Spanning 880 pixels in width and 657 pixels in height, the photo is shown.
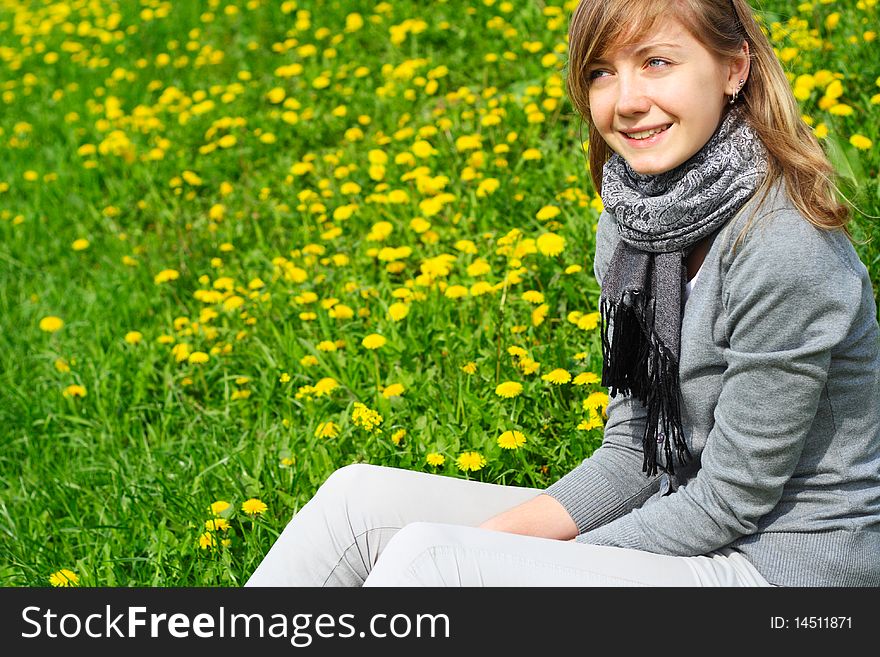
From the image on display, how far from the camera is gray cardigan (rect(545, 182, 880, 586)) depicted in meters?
1.57

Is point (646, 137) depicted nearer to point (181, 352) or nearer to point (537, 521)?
point (537, 521)

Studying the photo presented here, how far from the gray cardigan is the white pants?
0.07 metres

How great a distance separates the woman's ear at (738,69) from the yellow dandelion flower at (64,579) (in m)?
1.80

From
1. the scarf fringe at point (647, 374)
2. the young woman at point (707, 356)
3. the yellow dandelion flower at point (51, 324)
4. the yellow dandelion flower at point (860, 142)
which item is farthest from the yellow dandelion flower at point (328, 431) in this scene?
the yellow dandelion flower at point (860, 142)

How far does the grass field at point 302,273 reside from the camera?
2660 millimetres

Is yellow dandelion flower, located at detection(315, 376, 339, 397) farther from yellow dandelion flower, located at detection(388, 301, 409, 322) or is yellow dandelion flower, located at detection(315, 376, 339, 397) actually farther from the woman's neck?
the woman's neck

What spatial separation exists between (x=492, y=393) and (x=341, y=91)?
246 centimetres

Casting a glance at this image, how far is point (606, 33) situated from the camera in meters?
1.77

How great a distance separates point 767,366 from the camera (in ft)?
5.25

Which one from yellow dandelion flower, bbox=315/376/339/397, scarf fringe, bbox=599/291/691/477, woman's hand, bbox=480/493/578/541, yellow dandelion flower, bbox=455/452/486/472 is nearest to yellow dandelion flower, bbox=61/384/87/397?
yellow dandelion flower, bbox=315/376/339/397

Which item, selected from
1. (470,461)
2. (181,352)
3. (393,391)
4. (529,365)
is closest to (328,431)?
(393,391)

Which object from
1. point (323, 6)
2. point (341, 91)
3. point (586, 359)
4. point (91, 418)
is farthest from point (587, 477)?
point (323, 6)

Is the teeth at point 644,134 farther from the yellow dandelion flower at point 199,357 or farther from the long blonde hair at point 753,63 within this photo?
the yellow dandelion flower at point 199,357
